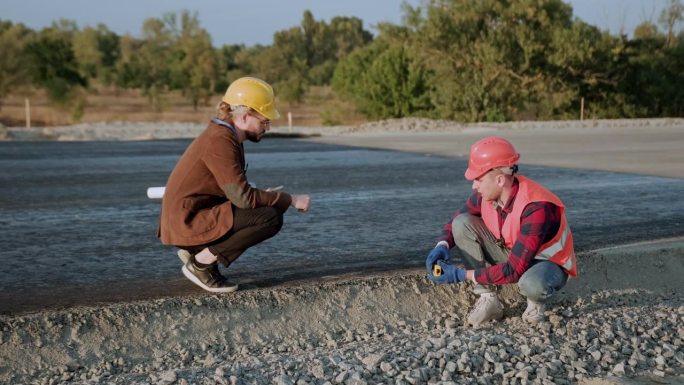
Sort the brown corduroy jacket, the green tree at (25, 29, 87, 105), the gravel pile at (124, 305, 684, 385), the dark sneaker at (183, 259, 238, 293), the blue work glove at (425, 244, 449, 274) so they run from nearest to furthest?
1. the gravel pile at (124, 305, 684, 385)
2. the blue work glove at (425, 244, 449, 274)
3. the brown corduroy jacket
4. the dark sneaker at (183, 259, 238, 293)
5. the green tree at (25, 29, 87, 105)

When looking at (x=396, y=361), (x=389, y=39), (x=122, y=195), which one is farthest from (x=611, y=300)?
(x=389, y=39)

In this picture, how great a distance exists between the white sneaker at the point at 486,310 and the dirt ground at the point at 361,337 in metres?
0.10

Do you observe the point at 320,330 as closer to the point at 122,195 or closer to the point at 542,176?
the point at 122,195

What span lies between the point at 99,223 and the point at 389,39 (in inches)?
1473

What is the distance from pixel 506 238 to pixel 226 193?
180 centimetres

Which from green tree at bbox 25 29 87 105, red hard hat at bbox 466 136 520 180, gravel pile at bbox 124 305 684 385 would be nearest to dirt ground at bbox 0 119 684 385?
gravel pile at bbox 124 305 684 385

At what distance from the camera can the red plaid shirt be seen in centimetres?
488

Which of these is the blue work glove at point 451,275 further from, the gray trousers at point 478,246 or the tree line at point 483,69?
the tree line at point 483,69

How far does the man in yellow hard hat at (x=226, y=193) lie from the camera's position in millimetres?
5246

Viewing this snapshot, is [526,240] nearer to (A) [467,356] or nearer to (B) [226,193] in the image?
(A) [467,356]

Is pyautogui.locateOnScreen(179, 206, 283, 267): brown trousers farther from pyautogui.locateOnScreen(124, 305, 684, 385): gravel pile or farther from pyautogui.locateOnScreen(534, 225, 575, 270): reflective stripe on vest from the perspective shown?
pyautogui.locateOnScreen(534, 225, 575, 270): reflective stripe on vest

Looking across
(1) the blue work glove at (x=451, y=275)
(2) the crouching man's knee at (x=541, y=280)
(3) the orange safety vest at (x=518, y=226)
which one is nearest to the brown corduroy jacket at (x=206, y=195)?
(1) the blue work glove at (x=451, y=275)

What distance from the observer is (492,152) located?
16.0 ft

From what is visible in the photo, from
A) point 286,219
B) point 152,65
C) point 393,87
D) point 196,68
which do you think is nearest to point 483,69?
point 393,87
